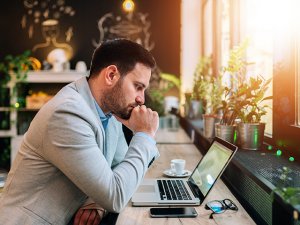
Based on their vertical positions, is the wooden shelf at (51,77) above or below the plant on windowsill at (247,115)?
above

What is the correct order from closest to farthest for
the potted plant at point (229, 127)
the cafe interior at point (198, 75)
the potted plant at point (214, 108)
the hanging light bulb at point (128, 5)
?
the cafe interior at point (198, 75)
the potted plant at point (229, 127)
the potted plant at point (214, 108)
the hanging light bulb at point (128, 5)

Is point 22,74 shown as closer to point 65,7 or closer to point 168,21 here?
point 65,7

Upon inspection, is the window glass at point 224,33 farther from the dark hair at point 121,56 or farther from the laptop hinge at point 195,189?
the dark hair at point 121,56

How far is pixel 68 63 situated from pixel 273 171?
4.56 meters

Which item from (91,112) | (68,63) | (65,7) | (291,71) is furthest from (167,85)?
(91,112)

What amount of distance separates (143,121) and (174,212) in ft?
1.24

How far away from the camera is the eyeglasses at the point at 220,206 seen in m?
1.41

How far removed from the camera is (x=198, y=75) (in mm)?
4707

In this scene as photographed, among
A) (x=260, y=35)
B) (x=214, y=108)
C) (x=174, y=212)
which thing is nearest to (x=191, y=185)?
(x=174, y=212)

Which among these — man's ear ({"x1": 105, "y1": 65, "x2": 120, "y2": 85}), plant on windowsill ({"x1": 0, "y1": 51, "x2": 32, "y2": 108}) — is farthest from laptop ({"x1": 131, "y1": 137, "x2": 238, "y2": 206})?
plant on windowsill ({"x1": 0, "y1": 51, "x2": 32, "y2": 108})

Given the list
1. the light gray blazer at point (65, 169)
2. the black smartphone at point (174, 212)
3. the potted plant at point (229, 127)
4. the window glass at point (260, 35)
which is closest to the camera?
the light gray blazer at point (65, 169)

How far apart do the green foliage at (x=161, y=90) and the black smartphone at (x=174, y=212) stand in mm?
3344

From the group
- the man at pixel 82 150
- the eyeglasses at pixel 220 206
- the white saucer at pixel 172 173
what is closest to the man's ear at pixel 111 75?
the man at pixel 82 150

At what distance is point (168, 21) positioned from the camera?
18.9 ft
